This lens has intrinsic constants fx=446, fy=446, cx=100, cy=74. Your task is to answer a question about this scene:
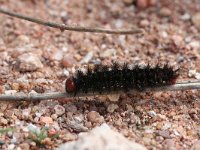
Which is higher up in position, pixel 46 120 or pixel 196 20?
pixel 196 20

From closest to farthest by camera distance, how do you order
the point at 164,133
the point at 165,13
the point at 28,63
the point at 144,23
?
the point at 164,133 < the point at 28,63 < the point at 144,23 < the point at 165,13

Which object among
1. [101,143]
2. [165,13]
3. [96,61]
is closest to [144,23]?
[165,13]

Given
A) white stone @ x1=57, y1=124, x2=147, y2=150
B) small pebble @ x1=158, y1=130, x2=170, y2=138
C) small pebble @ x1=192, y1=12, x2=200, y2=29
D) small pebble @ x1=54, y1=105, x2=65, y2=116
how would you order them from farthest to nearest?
1. small pebble @ x1=192, y1=12, x2=200, y2=29
2. small pebble @ x1=54, y1=105, x2=65, y2=116
3. small pebble @ x1=158, y1=130, x2=170, y2=138
4. white stone @ x1=57, y1=124, x2=147, y2=150

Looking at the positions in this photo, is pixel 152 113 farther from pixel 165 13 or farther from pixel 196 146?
pixel 165 13

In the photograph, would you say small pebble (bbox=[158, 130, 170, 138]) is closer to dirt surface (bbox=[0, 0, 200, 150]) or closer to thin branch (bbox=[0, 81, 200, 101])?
dirt surface (bbox=[0, 0, 200, 150])

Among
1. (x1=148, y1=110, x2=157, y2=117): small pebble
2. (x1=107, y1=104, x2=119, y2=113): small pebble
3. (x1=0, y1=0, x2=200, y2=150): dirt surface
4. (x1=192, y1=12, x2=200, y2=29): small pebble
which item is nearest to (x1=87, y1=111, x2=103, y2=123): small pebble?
(x1=0, y1=0, x2=200, y2=150): dirt surface

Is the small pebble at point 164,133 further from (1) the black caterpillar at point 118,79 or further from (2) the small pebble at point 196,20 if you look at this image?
(2) the small pebble at point 196,20

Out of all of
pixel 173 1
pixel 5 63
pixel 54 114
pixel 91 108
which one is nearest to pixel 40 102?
pixel 54 114
